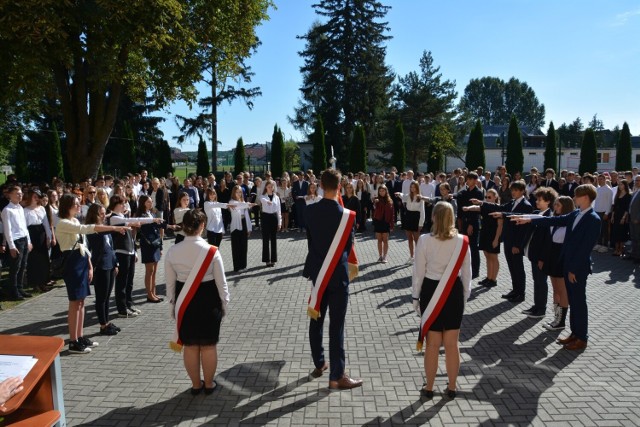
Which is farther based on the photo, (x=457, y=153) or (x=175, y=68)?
(x=457, y=153)

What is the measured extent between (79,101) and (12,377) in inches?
662

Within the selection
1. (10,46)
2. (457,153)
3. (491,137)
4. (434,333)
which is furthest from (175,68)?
(491,137)

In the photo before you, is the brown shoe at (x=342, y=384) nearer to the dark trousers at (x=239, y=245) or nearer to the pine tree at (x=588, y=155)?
the dark trousers at (x=239, y=245)

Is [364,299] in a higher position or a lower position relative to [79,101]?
lower

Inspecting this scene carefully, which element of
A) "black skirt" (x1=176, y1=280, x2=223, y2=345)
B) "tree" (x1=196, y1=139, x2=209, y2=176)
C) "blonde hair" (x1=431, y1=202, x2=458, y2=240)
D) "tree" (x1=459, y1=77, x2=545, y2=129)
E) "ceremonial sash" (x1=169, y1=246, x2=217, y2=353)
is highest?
"tree" (x1=459, y1=77, x2=545, y2=129)

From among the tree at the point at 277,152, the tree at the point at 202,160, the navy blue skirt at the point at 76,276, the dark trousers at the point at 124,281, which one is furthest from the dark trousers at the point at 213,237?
the tree at the point at 202,160

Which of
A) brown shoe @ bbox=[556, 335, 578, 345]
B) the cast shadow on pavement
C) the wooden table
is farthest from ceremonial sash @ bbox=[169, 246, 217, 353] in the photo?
brown shoe @ bbox=[556, 335, 578, 345]

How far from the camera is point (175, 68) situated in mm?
17625

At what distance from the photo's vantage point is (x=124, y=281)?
296 inches

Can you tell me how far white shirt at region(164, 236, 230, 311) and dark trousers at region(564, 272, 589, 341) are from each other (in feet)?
14.2

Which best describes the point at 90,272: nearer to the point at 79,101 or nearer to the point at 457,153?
the point at 79,101

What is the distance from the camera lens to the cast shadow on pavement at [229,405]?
14.9ft

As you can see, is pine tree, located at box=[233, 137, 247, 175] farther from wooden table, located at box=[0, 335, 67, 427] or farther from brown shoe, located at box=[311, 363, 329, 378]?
wooden table, located at box=[0, 335, 67, 427]

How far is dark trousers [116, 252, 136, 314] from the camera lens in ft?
24.1
